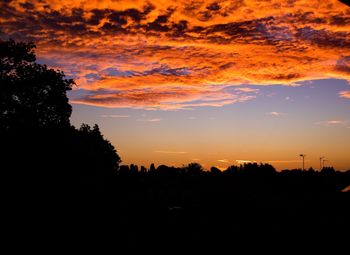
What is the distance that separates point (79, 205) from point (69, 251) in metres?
6.24

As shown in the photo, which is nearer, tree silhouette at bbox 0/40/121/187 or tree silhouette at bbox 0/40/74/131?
tree silhouette at bbox 0/40/121/187

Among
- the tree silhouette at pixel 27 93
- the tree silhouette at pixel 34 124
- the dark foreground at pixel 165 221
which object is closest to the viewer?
the dark foreground at pixel 165 221

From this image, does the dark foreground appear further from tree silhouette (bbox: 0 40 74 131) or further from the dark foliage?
tree silhouette (bbox: 0 40 74 131)

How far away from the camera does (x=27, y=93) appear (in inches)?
1293

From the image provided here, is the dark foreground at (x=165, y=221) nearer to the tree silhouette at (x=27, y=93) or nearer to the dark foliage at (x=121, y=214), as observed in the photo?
the dark foliage at (x=121, y=214)

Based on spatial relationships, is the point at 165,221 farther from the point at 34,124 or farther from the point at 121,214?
the point at 34,124

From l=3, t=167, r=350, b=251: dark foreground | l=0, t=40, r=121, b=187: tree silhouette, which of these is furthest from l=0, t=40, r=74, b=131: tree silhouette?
l=3, t=167, r=350, b=251: dark foreground

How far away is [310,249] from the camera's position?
12.6 m

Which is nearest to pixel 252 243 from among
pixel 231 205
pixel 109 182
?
pixel 231 205

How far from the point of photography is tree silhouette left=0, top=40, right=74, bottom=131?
31.4m

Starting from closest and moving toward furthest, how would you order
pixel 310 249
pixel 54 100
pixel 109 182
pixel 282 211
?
pixel 310 249, pixel 282 211, pixel 109 182, pixel 54 100

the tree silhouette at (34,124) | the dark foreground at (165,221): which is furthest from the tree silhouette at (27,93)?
the dark foreground at (165,221)

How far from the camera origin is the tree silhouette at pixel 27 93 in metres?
31.4

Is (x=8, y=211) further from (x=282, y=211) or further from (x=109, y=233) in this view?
(x=282, y=211)
